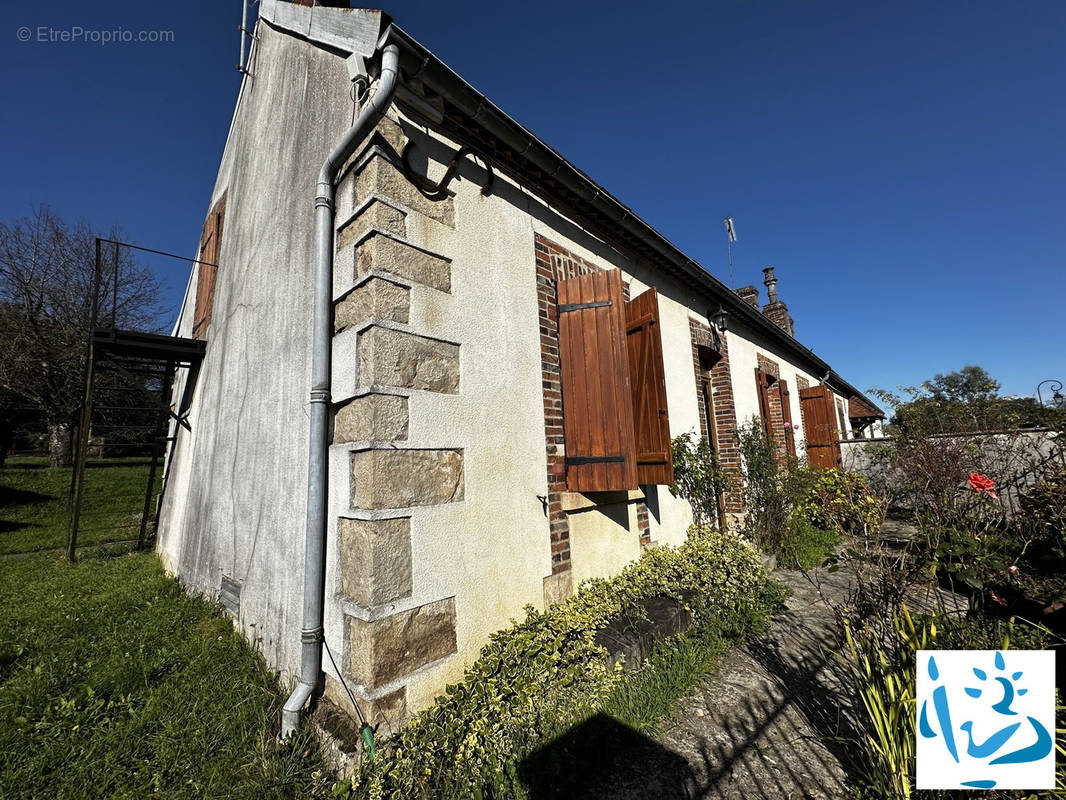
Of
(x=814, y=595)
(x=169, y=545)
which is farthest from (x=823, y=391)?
(x=169, y=545)

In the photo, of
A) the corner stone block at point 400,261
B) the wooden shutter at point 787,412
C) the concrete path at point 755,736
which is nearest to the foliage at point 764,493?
the wooden shutter at point 787,412

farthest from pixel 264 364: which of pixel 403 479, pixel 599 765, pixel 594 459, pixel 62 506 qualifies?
pixel 62 506

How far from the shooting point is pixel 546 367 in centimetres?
343

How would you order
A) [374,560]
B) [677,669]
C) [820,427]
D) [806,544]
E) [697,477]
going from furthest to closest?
[820,427]
[806,544]
[697,477]
[677,669]
[374,560]

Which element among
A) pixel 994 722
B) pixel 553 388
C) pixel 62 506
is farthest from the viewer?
pixel 62 506

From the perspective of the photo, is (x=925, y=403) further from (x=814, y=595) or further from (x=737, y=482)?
(x=814, y=595)

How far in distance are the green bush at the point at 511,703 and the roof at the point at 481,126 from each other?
3.43 meters

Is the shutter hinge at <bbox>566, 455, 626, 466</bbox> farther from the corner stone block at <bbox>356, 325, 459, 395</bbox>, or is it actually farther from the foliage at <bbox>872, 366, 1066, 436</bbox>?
the foliage at <bbox>872, 366, 1066, 436</bbox>

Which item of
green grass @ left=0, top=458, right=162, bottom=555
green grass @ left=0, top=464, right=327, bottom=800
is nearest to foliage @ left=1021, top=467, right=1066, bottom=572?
green grass @ left=0, top=464, right=327, bottom=800

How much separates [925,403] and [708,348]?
353 cm

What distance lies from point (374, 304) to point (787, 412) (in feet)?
29.0

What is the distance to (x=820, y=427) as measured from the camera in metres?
9.73

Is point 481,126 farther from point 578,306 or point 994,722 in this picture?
point 994,722

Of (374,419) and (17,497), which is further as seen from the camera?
(17,497)
